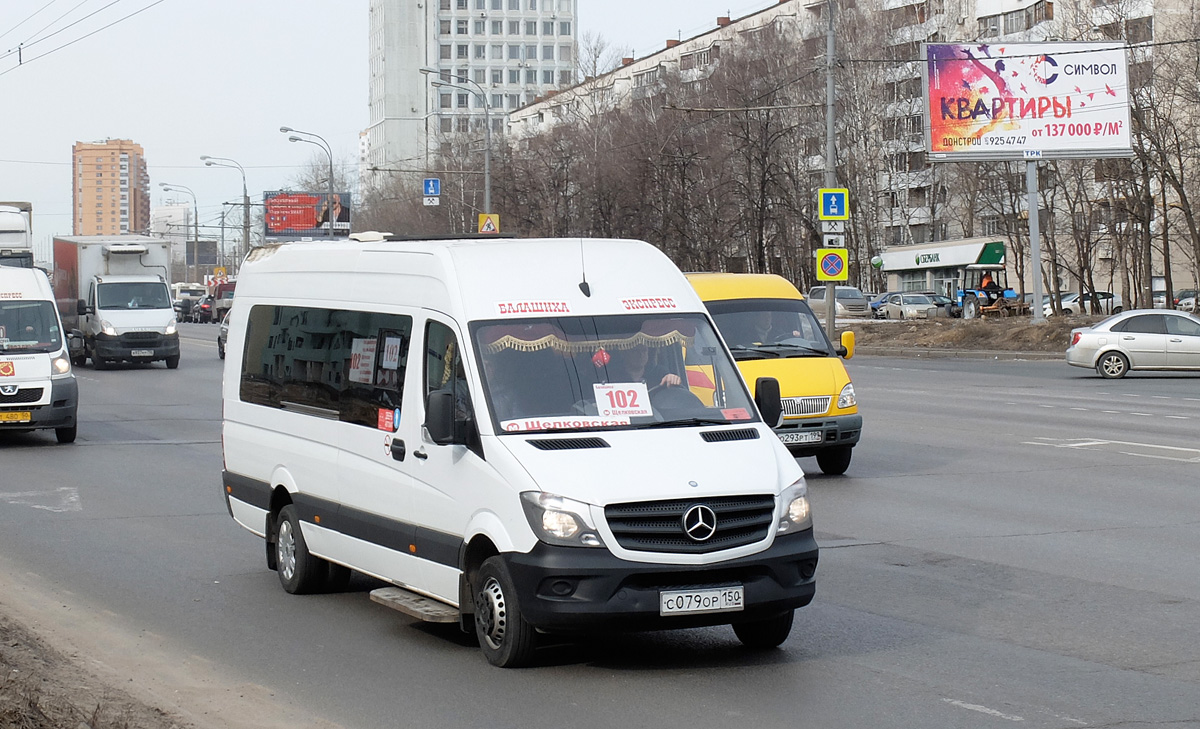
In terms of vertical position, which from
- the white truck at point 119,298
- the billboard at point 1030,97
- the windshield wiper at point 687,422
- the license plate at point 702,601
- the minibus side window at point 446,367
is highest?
the billboard at point 1030,97

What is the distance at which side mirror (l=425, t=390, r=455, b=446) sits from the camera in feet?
22.7

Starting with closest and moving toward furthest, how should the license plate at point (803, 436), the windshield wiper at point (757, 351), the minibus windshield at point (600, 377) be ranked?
the minibus windshield at point (600, 377), the license plate at point (803, 436), the windshield wiper at point (757, 351)

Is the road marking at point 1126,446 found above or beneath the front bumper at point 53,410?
beneath

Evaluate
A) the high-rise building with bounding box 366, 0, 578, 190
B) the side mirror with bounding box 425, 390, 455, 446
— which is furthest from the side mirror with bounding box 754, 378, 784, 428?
the high-rise building with bounding box 366, 0, 578, 190

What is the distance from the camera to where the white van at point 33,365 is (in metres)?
18.1

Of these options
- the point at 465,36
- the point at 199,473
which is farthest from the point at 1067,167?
the point at 465,36

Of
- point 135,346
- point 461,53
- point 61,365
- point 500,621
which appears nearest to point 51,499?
point 61,365

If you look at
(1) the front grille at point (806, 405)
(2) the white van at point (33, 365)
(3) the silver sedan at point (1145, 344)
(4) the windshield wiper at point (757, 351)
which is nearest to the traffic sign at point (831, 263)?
(3) the silver sedan at point (1145, 344)

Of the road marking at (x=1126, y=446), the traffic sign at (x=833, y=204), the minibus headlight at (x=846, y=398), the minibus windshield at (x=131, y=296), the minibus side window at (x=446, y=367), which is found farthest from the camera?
the minibus windshield at (x=131, y=296)

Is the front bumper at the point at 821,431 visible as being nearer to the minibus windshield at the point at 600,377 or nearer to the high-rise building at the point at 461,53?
the minibus windshield at the point at 600,377

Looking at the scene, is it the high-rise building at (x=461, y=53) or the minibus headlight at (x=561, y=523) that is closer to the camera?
the minibus headlight at (x=561, y=523)

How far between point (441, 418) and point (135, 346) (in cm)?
3164

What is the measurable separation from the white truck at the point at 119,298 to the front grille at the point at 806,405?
73.4 feet

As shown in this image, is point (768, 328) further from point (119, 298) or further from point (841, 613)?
point (119, 298)
